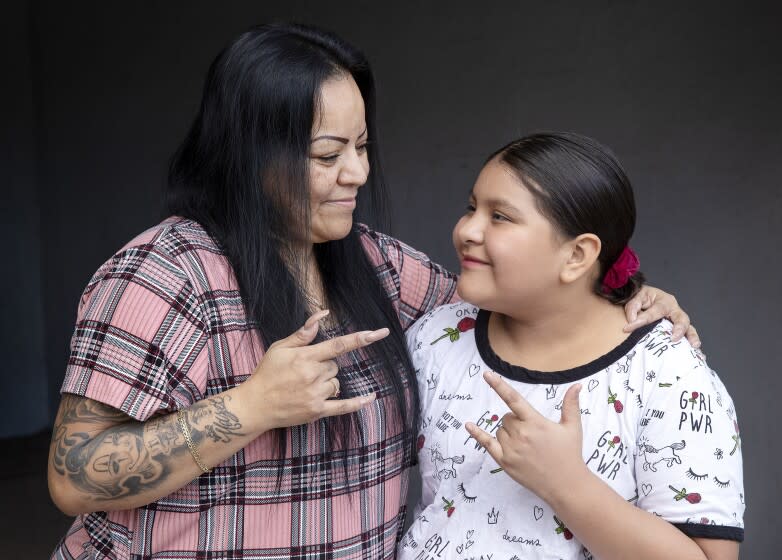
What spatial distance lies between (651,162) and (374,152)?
1.63 meters

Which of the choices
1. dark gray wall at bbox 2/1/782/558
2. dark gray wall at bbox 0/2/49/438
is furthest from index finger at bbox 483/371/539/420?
dark gray wall at bbox 0/2/49/438

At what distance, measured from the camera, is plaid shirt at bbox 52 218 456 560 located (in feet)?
4.21

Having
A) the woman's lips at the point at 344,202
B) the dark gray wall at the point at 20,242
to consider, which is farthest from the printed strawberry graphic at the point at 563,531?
the dark gray wall at the point at 20,242

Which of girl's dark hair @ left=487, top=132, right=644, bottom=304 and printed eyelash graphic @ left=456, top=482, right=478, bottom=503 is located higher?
girl's dark hair @ left=487, top=132, right=644, bottom=304

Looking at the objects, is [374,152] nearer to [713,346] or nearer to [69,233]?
[713,346]

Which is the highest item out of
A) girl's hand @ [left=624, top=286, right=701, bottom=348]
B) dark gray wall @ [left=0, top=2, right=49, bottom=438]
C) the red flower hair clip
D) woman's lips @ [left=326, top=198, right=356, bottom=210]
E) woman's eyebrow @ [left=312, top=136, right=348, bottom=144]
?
woman's eyebrow @ [left=312, top=136, right=348, bottom=144]

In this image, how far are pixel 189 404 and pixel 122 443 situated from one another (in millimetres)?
124

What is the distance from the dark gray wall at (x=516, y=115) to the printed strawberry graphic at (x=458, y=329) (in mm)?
1613

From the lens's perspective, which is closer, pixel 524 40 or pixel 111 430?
pixel 111 430

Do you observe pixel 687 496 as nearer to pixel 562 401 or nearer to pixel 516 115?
pixel 562 401

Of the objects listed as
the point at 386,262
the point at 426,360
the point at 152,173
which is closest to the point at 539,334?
the point at 426,360

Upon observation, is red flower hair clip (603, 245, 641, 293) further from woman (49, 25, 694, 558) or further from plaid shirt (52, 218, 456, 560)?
plaid shirt (52, 218, 456, 560)

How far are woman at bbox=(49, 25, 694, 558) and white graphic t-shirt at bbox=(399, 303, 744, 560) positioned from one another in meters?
0.08

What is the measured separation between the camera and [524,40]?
11.4ft
